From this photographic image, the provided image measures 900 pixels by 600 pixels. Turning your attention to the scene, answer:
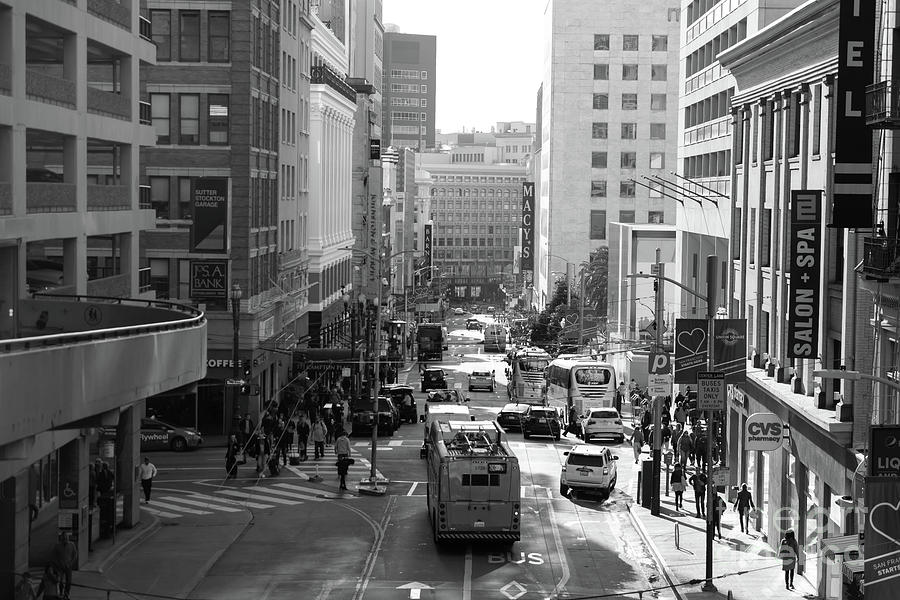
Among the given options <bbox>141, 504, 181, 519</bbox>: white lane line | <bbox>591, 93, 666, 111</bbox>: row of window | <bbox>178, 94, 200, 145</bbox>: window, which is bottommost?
<bbox>141, 504, 181, 519</bbox>: white lane line

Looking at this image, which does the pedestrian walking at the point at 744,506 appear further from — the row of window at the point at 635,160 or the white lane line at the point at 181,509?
the row of window at the point at 635,160

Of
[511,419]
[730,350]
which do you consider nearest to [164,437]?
[511,419]

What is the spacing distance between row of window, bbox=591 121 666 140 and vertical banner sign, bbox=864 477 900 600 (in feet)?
387

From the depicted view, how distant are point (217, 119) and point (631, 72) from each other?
264 feet

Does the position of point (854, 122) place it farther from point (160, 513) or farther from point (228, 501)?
point (228, 501)

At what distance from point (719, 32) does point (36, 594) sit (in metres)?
41.2

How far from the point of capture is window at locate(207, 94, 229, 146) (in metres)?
62.3

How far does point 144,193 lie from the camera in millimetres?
48875

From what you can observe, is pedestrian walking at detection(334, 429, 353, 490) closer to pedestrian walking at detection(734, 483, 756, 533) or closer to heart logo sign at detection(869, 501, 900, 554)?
pedestrian walking at detection(734, 483, 756, 533)

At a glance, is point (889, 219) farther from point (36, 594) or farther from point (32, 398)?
point (36, 594)

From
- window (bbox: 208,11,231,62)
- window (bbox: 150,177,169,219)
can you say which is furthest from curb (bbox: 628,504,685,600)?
window (bbox: 208,11,231,62)

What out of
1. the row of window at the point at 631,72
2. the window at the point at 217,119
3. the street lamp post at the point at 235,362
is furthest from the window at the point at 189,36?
the row of window at the point at 631,72

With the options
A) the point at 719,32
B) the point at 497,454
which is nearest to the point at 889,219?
the point at 497,454

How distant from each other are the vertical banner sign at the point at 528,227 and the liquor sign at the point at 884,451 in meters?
155
